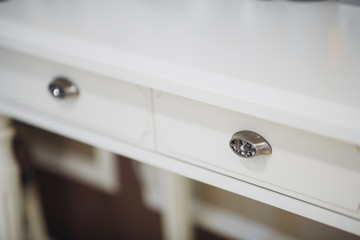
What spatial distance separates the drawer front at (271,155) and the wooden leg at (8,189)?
0.25 metres

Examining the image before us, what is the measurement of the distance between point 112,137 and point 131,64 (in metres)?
0.11

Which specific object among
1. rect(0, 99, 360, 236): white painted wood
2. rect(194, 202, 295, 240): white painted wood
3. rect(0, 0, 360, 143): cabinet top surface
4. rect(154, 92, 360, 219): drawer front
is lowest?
rect(194, 202, 295, 240): white painted wood

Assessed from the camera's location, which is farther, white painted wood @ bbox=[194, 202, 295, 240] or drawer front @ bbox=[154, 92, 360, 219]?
white painted wood @ bbox=[194, 202, 295, 240]

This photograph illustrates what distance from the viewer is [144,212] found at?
933 millimetres

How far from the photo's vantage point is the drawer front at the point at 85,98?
44 centimetres

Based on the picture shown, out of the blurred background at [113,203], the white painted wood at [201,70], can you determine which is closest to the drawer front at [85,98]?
the white painted wood at [201,70]

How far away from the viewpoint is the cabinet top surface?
1.15 feet

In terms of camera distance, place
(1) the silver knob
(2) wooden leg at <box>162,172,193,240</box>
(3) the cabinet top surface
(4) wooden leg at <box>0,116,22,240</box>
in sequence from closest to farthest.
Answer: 1. (3) the cabinet top surface
2. (1) the silver knob
3. (4) wooden leg at <box>0,116,22,240</box>
4. (2) wooden leg at <box>162,172,193,240</box>

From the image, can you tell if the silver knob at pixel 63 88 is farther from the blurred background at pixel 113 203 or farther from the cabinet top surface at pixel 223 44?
the blurred background at pixel 113 203

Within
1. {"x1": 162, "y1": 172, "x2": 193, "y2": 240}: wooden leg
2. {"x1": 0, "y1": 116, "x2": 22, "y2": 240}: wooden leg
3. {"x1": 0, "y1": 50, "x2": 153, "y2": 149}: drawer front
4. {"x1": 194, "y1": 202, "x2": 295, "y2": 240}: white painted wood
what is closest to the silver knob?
{"x1": 0, "y1": 50, "x2": 153, "y2": 149}: drawer front

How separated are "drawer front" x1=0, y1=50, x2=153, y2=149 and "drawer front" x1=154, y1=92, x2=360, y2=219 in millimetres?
21

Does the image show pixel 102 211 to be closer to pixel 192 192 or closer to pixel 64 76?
pixel 192 192

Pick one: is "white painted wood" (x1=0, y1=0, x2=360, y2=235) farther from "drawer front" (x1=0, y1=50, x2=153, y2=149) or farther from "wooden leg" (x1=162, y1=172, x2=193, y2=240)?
"wooden leg" (x1=162, y1=172, x2=193, y2=240)

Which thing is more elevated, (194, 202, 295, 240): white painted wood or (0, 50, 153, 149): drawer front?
(0, 50, 153, 149): drawer front
